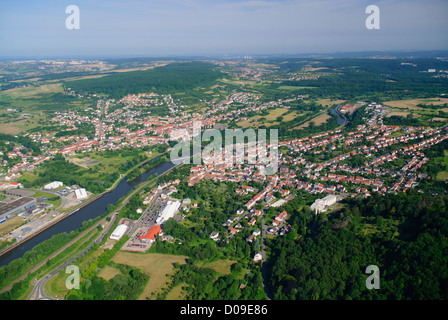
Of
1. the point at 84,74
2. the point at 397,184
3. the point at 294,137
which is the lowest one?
the point at 397,184

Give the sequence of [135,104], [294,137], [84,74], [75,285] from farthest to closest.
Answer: [84,74] → [135,104] → [294,137] → [75,285]

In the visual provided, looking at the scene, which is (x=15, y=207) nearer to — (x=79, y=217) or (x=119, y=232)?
(x=79, y=217)

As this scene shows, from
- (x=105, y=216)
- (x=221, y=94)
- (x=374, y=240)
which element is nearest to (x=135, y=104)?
(x=221, y=94)

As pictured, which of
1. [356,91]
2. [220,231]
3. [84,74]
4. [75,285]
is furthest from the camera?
[84,74]

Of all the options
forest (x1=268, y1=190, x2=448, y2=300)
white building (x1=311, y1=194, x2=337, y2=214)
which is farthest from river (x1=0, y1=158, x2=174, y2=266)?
white building (x1=311, y1=194, x2=337, y2=214)

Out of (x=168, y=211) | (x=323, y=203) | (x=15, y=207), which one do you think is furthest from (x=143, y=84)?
(x=323, y=203)

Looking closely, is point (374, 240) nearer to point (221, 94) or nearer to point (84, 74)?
point (221, 94)

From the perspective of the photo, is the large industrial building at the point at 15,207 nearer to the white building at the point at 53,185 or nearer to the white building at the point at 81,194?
the white building at the point at 53,185

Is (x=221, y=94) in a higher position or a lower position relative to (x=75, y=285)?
higher
